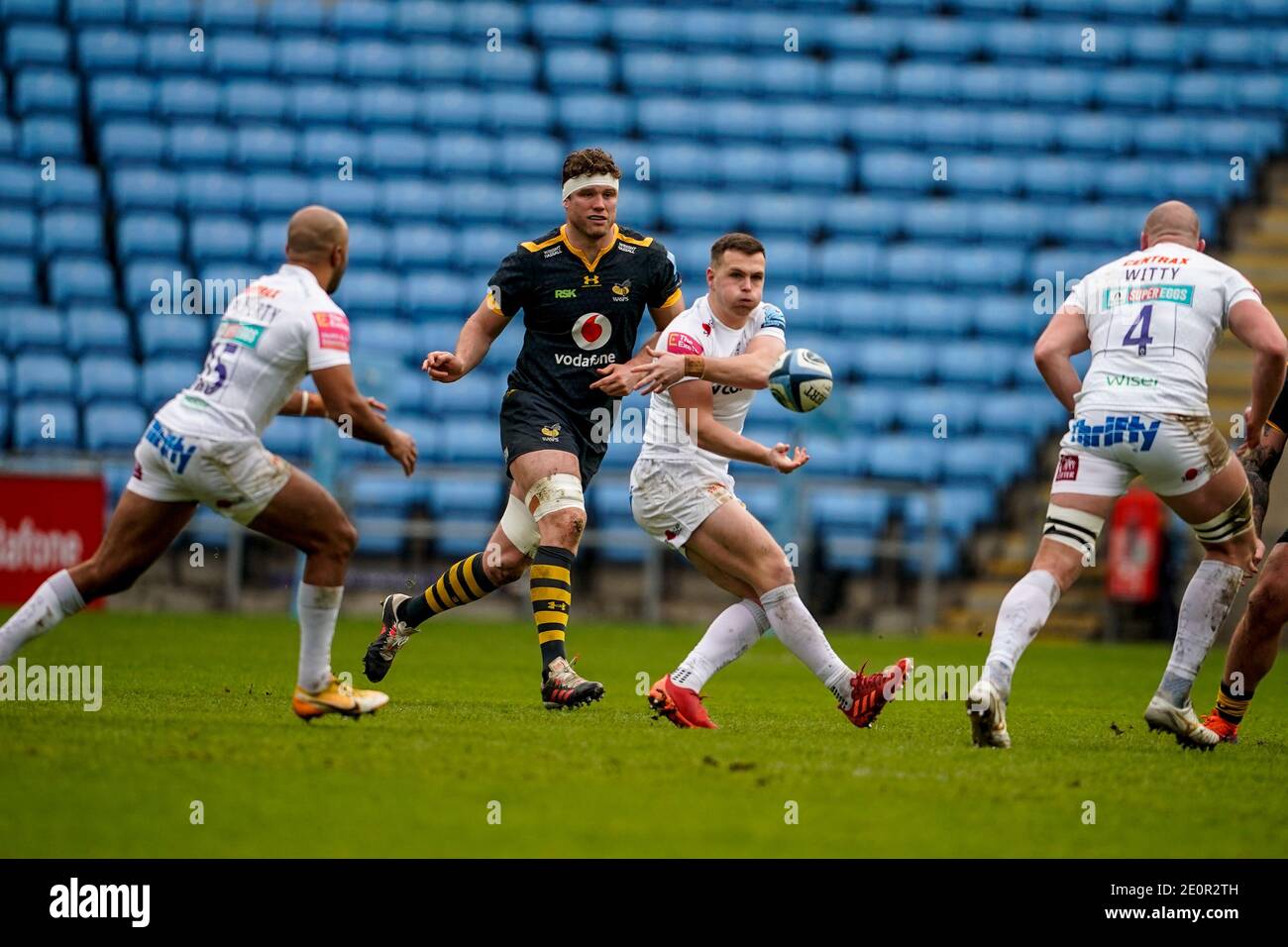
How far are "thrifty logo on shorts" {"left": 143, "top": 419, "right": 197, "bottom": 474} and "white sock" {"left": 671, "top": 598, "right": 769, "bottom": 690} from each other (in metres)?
2.45

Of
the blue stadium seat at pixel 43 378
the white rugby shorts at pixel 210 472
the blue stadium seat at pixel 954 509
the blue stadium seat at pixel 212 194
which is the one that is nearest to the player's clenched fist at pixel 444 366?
the white rugby shorts at pixel 210 472

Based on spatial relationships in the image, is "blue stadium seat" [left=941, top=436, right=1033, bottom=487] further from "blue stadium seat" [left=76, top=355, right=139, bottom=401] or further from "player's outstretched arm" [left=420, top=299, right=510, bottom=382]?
"player's outstretched arm" [left=420, top=299, right=510, bottom=382]

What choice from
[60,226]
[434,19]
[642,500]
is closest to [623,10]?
[434,19]

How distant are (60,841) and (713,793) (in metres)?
2.15

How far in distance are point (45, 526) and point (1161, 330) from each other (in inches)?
459

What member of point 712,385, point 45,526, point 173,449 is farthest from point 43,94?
point 173,449

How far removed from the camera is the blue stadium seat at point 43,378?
18219 mm

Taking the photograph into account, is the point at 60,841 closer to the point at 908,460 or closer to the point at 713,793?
the point at 713,793

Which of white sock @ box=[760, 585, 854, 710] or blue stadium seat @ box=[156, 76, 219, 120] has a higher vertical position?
blue stadium seat @ box=[156, 76, 219, 120]

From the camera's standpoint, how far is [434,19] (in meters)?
22.4

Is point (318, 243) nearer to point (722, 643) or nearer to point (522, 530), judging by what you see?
point (522, 530)

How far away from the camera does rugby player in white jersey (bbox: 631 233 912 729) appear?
7645 millimetres

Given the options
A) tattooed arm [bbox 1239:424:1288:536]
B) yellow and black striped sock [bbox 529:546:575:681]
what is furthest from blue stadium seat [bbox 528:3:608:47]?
tattooed arm [bbox 1239:424:1288:536]
